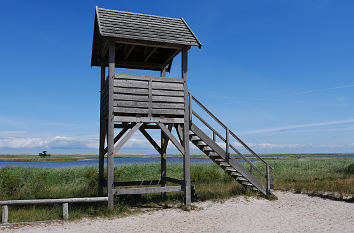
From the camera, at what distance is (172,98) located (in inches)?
509

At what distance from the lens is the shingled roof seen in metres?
12.4

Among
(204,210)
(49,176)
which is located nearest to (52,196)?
(204,210)

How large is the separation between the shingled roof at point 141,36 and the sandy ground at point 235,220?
6598 millimetres

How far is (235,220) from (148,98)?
5535mm

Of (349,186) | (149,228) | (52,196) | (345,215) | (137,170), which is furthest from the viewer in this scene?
(137,170)

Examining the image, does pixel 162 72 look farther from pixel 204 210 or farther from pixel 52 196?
pixel 52 196

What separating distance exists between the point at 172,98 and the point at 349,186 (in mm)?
11058

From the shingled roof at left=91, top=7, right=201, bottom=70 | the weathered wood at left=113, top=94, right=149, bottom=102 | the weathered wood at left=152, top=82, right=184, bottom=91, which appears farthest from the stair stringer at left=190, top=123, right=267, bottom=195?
the shingled roof at left=91, top=7, right=201, bottom=70

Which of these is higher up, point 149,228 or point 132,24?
point 132,24

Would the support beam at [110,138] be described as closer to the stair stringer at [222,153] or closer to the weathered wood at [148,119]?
the weathered wood at [148,119]

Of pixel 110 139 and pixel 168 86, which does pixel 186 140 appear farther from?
pixel 110 139

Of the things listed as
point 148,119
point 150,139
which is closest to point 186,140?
point 148,119

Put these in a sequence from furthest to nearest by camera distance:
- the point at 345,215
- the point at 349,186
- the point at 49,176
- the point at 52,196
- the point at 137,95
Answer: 1. the point at 49,176
2. the point at 349,186
3. the point at 52,196
4. the point at 137,95
5. the point at 345,215

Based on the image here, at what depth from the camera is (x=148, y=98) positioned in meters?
12.6
